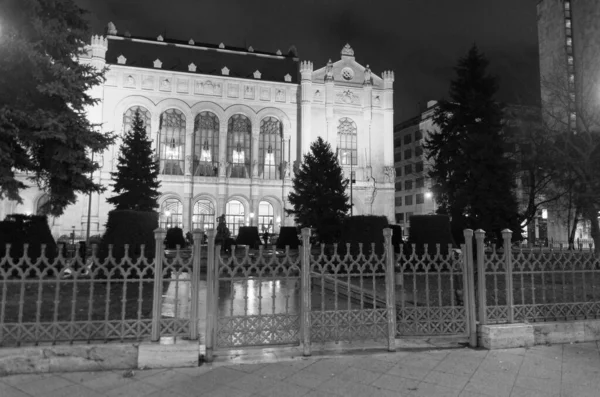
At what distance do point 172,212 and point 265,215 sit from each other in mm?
11230

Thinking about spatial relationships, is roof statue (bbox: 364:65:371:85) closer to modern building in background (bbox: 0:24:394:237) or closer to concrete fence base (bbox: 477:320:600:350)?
modern building in background (bbox: 0:24:394:237)

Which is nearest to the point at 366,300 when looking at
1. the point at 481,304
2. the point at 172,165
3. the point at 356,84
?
the point at 481,304

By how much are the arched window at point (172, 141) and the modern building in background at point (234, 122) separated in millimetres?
119

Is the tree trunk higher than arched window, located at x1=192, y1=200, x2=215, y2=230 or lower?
lower

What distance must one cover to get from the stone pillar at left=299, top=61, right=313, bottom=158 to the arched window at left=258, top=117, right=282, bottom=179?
10.4ft

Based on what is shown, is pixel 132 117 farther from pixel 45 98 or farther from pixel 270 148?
pixel 45 98

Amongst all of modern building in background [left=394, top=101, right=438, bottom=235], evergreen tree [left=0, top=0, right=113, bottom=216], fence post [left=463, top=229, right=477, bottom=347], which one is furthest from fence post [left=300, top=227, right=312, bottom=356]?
modern building in background [left=394, top=101, right=438, bottom=235]

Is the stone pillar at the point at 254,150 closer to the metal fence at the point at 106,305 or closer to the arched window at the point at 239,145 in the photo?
the arched window at the point at 239,145

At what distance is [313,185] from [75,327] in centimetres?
2074

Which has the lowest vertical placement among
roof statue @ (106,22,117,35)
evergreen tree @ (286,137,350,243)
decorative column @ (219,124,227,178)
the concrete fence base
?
the concrete fence base

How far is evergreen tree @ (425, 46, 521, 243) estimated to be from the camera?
21094mm

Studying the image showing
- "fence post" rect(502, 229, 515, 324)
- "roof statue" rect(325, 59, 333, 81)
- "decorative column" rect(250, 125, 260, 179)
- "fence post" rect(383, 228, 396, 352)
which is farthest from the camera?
"roof statue" rect(325, 59, 333, 81)

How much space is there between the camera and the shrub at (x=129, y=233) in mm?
12258

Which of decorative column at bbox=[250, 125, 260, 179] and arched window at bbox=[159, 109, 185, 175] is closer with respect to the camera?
arched window at bbox=[159, 109, 185, 175]
